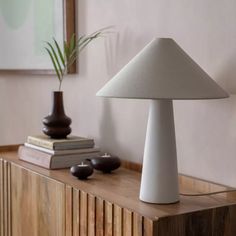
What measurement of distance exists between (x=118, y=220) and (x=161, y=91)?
32 cm

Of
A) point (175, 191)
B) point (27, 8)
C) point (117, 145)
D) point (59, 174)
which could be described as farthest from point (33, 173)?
point (27, 8)

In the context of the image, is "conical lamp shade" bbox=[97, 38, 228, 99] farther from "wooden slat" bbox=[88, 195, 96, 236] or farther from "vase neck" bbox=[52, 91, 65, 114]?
"vase neck" bbox=[52, 91, 65, 114]

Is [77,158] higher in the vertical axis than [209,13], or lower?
lower

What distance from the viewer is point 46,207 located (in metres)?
1.54

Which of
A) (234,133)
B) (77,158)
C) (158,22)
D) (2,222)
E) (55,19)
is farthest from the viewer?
(55,19)

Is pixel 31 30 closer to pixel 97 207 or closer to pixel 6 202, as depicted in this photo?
pixel 6 202

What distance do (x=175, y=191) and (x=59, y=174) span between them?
455 millimetres

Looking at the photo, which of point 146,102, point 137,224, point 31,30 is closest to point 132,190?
point 137,224

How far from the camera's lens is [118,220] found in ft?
3.93

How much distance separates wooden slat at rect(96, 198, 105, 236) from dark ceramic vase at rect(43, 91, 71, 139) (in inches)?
21.2

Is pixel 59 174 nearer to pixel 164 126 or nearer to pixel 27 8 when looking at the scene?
pixel 164 126

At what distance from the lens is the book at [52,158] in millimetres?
1643

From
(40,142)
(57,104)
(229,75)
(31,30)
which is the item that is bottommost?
(40,142)

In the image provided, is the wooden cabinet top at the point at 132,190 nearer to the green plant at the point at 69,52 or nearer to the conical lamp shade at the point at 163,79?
the conical lamp shade at the point at 163,79
